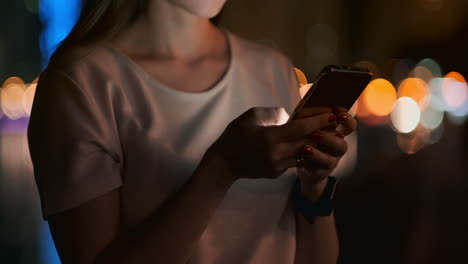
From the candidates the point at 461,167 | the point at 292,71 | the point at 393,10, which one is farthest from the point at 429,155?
the point at 393,10

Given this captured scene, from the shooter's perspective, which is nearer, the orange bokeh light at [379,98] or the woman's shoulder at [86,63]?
the woman's shoulder at [86,63]

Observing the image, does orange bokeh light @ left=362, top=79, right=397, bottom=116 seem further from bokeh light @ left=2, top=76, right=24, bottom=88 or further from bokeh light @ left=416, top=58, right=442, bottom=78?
bokeh light @ left=2, top=76, right=24, bottom=88

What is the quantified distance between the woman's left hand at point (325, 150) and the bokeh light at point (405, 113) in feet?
59.0

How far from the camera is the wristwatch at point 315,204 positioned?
1307 millimetres

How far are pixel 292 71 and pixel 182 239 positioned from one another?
520 mm

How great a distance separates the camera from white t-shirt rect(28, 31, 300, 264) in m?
1.13

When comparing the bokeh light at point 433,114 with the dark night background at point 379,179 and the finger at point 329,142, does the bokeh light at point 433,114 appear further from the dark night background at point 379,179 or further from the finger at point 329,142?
the finger at point 329,142

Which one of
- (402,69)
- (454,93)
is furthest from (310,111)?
(402,69)

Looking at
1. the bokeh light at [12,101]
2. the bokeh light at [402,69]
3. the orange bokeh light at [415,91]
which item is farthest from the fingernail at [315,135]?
the bokeh light at [402,69]

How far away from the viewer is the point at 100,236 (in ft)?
3.67

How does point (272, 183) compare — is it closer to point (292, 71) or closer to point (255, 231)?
point (255, 231)

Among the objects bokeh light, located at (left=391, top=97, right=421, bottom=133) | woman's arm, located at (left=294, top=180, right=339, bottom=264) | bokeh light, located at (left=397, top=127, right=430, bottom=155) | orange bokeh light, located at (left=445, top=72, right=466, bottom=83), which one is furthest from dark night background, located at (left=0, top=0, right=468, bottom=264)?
bokeh light, located at (left=391, top=97, right=421, bottom=133)

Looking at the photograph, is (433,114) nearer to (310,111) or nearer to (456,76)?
(456,76)

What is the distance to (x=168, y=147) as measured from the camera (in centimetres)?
122
